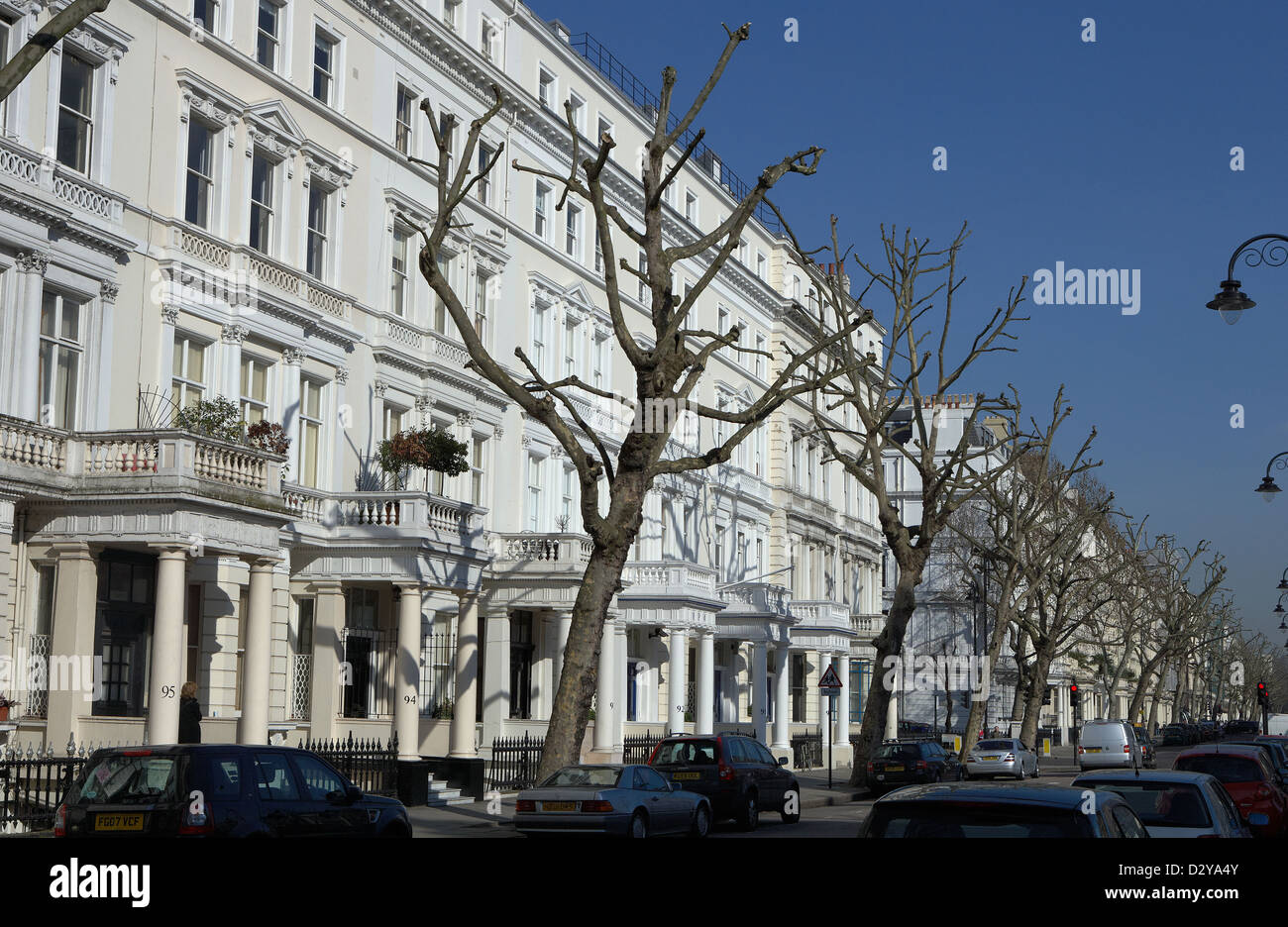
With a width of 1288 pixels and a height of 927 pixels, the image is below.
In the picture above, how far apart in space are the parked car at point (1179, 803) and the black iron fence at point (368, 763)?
1595 cm

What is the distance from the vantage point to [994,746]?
44906 mm

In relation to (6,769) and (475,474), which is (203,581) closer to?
(6,769)

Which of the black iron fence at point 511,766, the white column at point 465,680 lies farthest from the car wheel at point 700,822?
the black iron fence at point 511,766

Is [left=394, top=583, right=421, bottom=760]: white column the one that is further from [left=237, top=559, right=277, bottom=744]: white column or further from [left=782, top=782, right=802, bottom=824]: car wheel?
[left=782, top=782, right=802, bottom=824]: car wheel

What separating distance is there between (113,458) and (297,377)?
675cm

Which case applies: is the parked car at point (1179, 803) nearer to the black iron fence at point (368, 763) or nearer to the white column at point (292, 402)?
the black iron fence at point (368, 763)

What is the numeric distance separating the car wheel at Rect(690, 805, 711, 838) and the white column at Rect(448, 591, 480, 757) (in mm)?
8674

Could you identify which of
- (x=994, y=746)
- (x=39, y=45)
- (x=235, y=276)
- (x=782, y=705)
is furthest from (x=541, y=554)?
(x=39, y=45)

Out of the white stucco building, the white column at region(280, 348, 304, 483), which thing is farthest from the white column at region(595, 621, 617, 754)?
the white column at region(280, 348, 304, 483)

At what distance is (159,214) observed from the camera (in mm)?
25031

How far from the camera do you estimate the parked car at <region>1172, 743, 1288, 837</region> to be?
18656 millimetres

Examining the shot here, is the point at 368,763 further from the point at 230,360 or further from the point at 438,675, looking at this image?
the point at 230,360

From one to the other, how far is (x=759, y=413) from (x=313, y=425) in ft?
34.7

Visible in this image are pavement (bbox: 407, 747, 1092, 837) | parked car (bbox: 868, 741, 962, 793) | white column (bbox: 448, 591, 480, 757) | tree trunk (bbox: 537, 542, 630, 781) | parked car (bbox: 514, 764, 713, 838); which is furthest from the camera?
parked car (bbox: 868, 741, 962, 793)
